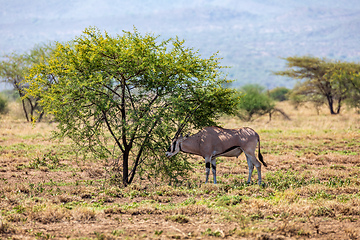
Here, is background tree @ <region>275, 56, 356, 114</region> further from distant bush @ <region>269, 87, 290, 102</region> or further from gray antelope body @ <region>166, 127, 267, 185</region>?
gray antelope body @ <region>166, 127, 267, 185</region>

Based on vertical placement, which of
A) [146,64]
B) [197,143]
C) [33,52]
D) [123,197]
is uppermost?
[33,52]

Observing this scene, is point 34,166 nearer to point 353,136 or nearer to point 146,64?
point 146,64

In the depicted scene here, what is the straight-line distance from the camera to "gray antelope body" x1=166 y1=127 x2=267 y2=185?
1252cm

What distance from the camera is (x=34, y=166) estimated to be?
51.6 ft

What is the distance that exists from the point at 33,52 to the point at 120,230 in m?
36.5

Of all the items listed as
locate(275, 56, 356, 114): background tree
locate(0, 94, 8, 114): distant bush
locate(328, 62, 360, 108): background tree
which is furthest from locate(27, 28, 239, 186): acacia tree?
locate(275, 56, 356, 114): background tree

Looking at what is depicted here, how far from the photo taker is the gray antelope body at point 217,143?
12.5 m

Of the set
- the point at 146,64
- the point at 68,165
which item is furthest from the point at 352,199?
the point at 68,165

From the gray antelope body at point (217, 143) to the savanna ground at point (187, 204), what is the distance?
1.04m

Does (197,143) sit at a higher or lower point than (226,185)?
higher

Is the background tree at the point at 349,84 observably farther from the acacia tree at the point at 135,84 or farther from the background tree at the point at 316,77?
the acacia tree at the point at 135,84

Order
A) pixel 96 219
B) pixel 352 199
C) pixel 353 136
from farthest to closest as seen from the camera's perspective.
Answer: pixel 353 136
pixel 352 199
pixel 96 219

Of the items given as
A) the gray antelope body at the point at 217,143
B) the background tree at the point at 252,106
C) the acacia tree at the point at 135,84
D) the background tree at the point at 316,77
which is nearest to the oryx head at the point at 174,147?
the gray antelope body at the point at 217,143

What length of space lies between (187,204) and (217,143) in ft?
10.7
